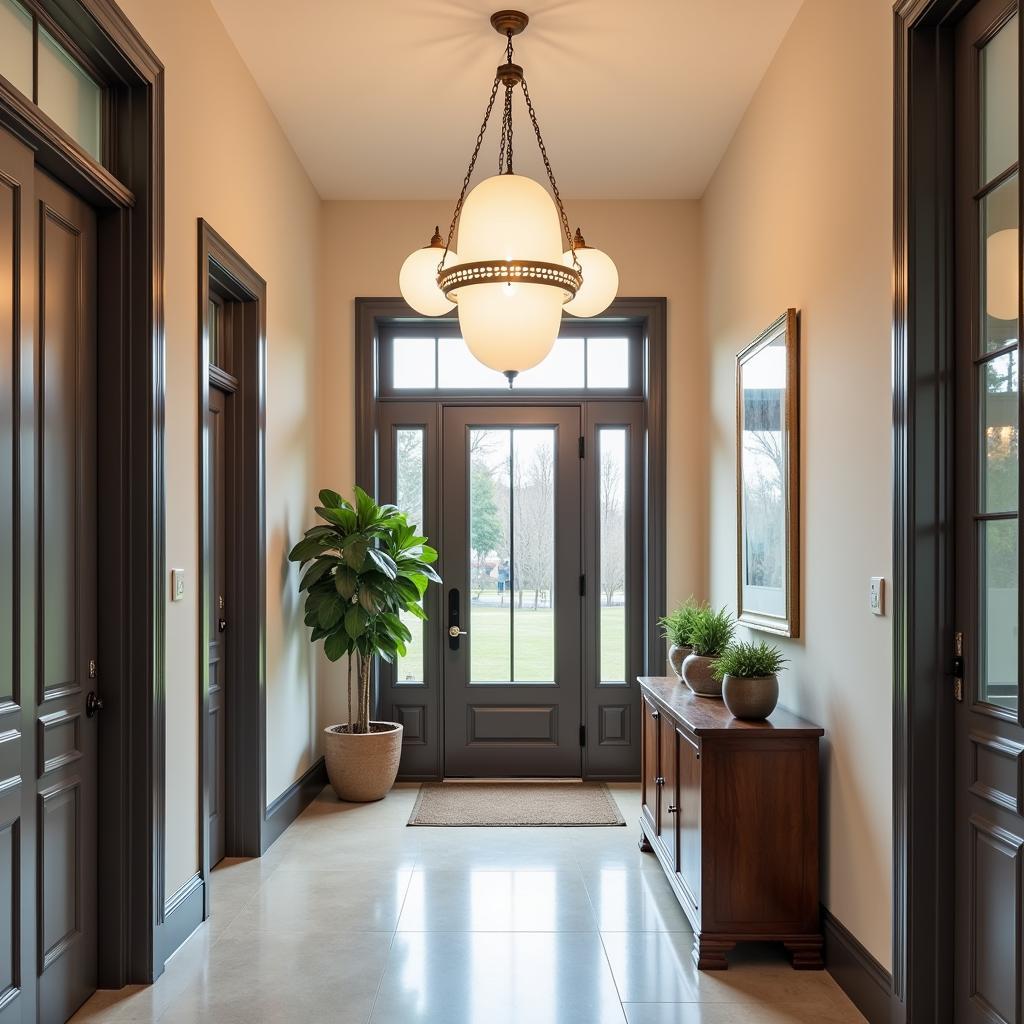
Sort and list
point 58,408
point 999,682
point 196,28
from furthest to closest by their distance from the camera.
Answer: point 196,28 < point 58,408 < point 999,682

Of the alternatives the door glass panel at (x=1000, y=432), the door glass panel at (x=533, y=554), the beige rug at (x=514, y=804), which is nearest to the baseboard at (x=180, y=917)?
the beige rug at (x=514, y=804)

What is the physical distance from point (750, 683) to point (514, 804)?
225 centimetres

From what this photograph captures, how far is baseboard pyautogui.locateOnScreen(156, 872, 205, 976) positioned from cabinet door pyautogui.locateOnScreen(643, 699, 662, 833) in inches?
71.8

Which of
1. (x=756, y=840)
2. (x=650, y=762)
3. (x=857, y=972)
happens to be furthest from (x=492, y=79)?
(x=857, y=972)

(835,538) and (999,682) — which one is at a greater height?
(835,538)

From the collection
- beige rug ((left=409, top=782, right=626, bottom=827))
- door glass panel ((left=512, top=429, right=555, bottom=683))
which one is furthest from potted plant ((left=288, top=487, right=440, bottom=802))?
door glass panel ((left=512, top=429, right=555, bottom=683))

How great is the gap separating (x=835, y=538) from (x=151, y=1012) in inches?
99.4

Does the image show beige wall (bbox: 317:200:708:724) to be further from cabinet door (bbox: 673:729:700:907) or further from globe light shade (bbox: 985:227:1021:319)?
globe light shade (bbox: 985:227:1021:319)

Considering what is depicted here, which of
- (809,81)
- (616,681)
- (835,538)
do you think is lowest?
(616,681)

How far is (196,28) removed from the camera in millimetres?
3459

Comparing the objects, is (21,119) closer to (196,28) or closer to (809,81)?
(196,28)

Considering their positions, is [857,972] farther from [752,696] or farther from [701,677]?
[701,677]

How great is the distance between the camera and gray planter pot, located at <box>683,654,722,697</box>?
3877 mm

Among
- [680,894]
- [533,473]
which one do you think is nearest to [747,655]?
[680,894]
